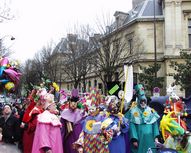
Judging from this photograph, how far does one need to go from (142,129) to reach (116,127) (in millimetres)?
971

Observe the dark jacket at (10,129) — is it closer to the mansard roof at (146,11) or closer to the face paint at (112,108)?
the face paint at (112,108)

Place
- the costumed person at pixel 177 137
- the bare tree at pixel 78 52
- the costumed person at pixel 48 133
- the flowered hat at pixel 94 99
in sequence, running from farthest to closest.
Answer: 1. the bare tree at pixel 78 52
2. the flowered hat at pixel 94 99
3. the costumed person at pixel 48 133
4. the costumed person at pixel 177 137

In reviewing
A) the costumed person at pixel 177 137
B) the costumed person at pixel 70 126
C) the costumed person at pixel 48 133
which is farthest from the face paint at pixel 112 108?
the costumed person at pixel 177 137

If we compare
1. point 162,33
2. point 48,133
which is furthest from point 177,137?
point 162,33

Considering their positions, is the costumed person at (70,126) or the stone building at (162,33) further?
the stone building at (162,33)

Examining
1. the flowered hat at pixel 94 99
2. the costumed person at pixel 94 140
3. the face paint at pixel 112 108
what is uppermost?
the flowered hat at pixel 94 99

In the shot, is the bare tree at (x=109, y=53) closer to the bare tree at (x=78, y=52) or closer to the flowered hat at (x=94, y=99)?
the bare tree at (x=78, y=52)

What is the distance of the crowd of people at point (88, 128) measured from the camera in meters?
6.36

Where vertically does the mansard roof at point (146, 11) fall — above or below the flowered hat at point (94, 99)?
above

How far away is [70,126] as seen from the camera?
7.49 metres

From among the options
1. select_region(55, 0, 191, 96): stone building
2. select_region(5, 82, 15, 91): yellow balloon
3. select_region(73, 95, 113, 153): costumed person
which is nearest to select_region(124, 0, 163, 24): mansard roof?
select_region(55, 0, 191, 96): stone building

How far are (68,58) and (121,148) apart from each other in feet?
94.3

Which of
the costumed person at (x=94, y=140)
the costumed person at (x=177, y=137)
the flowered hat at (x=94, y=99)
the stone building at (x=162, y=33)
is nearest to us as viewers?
the costumed person at (x=177, y=137)

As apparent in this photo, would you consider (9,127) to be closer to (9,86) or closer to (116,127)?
(9,86)
